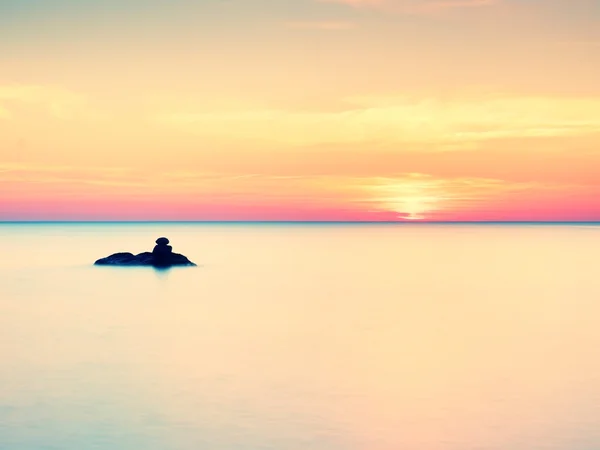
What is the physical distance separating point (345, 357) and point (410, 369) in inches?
146

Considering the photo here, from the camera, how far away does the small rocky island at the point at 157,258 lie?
269ft

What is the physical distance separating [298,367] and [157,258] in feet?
176

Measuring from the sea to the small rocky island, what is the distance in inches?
606

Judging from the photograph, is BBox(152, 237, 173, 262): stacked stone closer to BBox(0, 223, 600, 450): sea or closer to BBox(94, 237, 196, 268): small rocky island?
BBox(94, 237, 196, 268): small rocky island

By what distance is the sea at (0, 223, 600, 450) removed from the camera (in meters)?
22.2

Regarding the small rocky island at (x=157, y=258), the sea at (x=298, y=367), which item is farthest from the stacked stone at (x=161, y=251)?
the sea at (x=298, y=367)

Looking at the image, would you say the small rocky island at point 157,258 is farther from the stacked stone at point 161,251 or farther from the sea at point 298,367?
the sea at point 298,367

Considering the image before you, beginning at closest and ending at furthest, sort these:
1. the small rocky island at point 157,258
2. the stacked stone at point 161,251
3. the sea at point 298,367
Result: 1. the sea at point 298,367
2. the stacked stone at point 161,251
3. the small rocky island at point 157,258

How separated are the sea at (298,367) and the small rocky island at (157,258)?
1539 centimetres

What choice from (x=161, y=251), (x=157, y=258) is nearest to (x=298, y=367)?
(x=161, y=251)

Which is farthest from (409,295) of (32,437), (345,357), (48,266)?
(48,266)

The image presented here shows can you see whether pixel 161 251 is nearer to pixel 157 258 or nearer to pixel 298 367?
pixel 157 258

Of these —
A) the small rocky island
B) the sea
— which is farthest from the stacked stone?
the sea

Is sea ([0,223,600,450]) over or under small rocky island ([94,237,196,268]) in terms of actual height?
under
